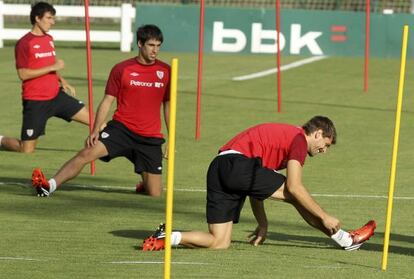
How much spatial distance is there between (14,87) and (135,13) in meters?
10.3

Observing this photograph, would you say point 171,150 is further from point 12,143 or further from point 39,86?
point 12,143

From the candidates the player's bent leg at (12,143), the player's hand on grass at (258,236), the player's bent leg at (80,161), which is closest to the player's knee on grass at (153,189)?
the player's bent leg at (80,161)

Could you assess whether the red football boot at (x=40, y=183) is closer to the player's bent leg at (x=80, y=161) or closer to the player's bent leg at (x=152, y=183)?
the player's bent leg at (x=80, y=161)

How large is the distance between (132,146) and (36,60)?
12.8 ft

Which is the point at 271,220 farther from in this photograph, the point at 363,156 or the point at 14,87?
the point at 14,87

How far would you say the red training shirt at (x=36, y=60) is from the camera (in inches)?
713

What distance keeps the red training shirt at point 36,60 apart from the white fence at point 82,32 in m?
18.9

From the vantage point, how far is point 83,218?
44.3ft

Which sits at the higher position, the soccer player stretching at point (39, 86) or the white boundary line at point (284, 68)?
the soccer player stretching at point (39, 86)

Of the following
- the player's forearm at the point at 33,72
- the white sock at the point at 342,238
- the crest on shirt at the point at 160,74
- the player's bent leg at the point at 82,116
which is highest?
the crest on shirt at the point at 160,74

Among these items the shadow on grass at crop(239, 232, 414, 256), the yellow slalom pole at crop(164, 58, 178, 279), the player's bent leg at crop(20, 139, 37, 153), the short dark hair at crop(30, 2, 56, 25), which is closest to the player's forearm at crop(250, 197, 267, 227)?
the shadow on grass at crop(239, 232, 414, 256)

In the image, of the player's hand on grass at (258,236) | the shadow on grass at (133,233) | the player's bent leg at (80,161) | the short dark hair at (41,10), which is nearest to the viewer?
the player's hand on grass at (258,236)

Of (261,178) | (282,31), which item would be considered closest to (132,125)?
(261,178)

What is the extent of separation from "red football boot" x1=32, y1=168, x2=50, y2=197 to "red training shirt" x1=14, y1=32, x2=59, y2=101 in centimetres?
375
